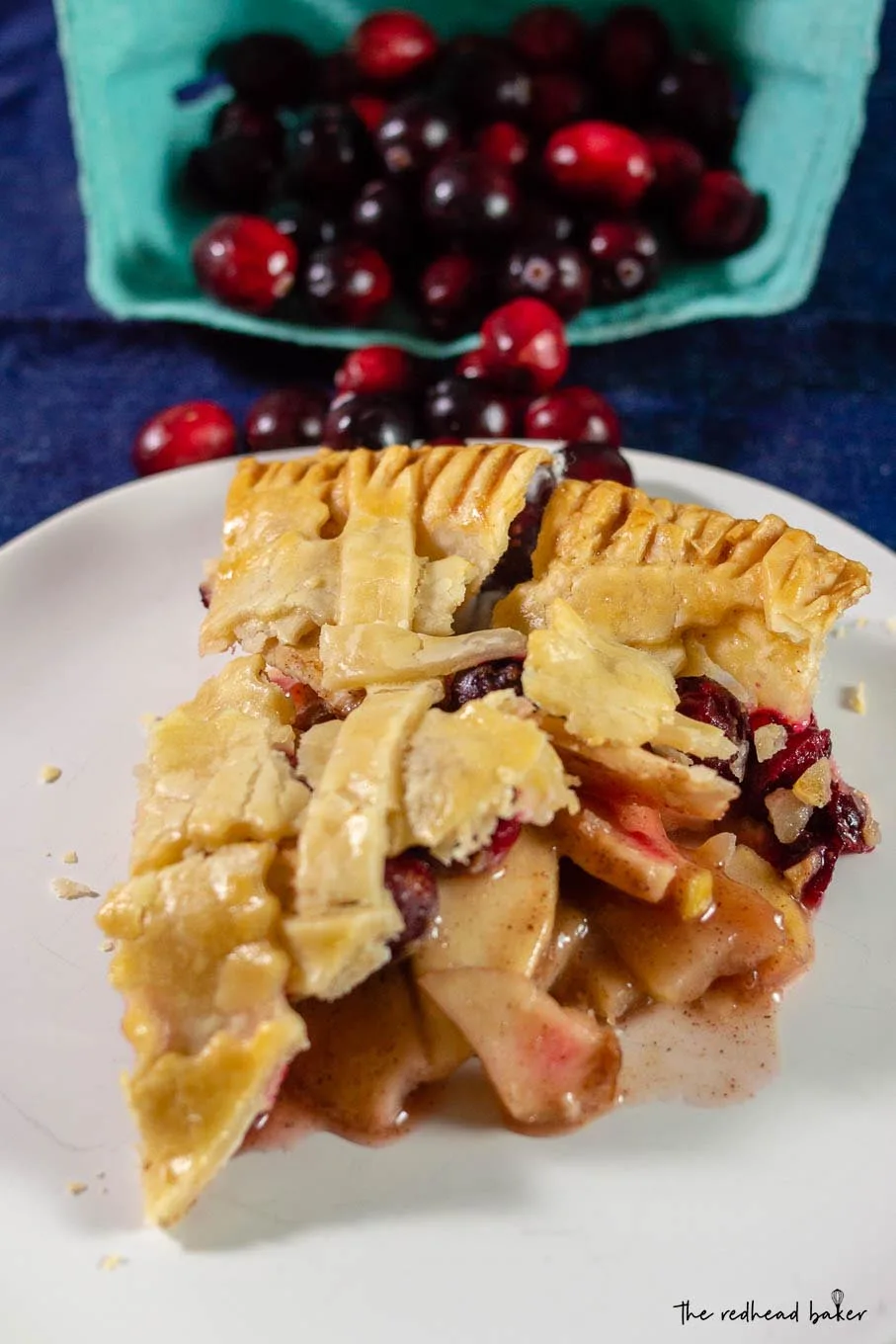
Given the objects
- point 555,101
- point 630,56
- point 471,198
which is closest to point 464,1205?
point 471,198

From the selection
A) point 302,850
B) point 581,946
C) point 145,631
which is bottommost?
point 145,631

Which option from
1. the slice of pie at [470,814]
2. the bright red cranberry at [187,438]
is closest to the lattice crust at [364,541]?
the slice of pie at [470,814]

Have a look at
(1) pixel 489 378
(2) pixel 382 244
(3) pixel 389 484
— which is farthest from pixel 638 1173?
(2) pixel 382 244

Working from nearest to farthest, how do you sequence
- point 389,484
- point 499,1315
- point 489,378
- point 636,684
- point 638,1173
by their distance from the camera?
point 499,1315, point 638,1173, point 636,684, point 389,484, point 489,378

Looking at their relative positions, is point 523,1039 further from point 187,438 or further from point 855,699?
point 187,438

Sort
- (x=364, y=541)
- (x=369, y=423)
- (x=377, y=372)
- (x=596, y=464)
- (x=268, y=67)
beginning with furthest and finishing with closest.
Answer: (x=268, y=67) < (x=377, y=372) < (x=369, y=423) < (x=596, y=464) < (x=364, y=541)

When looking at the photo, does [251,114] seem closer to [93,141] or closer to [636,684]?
[93,141]

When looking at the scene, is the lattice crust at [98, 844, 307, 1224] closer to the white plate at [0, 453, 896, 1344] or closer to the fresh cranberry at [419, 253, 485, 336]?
the white plate at [0, 453, 896, 1344]
